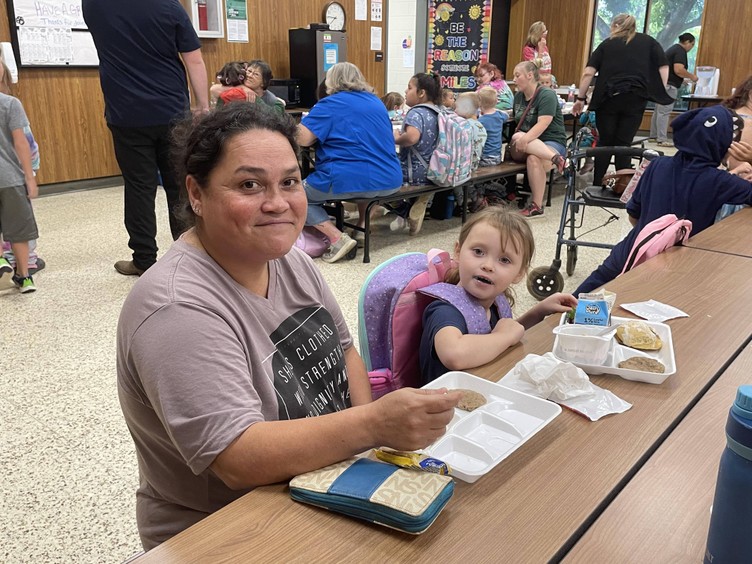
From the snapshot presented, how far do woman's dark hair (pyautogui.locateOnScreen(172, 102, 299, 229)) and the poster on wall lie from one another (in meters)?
9.22

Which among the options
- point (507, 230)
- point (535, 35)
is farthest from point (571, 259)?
point (535, 35)

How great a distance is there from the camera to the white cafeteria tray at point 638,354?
1318mm

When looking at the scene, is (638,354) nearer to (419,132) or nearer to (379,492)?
(379,492)

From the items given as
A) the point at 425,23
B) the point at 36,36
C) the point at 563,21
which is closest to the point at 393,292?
the point at 36,36

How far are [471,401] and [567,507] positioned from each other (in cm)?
30

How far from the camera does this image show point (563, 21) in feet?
37.2

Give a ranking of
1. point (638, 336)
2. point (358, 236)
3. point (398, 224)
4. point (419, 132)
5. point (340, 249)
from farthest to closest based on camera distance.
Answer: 1. point (398, 224)
2. point (358, 236)
3. point (419, 132)
4. point (340, 249)
5. point (638, 336)

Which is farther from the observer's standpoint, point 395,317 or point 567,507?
point 395,317

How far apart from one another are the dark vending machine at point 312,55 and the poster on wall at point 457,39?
7.69 feet

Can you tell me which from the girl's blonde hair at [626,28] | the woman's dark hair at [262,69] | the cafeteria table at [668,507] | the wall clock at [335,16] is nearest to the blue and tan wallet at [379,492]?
the cafeteria table at [668,507]

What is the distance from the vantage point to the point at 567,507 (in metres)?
0.93

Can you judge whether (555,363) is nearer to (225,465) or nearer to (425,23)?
(225,465)

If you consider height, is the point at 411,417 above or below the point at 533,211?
above

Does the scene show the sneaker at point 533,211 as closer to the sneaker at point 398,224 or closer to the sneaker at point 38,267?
the sneaker at point 398,224
